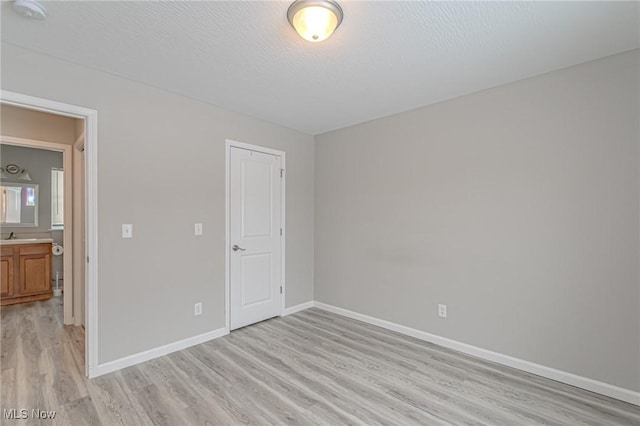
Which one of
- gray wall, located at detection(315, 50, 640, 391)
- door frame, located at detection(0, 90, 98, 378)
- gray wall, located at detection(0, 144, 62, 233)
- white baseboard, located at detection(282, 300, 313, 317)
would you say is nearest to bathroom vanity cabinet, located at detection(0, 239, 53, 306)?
gray wall, located at detection(0, 144, 62, 233)

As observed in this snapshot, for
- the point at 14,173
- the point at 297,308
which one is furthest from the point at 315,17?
the point at 14,173

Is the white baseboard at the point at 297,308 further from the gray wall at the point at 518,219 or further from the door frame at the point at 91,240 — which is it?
the door frame at the point at 91,240

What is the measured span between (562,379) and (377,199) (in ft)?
7.42

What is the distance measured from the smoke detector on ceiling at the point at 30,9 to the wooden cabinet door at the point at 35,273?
4075 mm

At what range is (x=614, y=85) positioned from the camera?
6.91ft

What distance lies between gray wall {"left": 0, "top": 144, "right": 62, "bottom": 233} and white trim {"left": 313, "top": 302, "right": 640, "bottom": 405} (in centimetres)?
545

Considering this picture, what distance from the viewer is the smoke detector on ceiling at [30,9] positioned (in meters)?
1.60

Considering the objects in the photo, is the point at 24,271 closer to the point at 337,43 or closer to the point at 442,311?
the point at 337,43

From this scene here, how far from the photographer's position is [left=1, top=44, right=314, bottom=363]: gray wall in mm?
2348

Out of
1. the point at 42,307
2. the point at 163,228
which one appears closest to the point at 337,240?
the point at 163,228

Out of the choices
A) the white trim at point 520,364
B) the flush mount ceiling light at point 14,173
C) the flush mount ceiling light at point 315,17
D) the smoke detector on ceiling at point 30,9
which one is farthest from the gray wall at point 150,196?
the flush mount ceiling light at point 14,173

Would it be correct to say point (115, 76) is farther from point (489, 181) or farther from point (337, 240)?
point (489, 181)

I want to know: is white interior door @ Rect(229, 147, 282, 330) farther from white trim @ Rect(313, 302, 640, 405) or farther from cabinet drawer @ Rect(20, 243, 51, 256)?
cabinet drawer @ Rect(20, 243, 51, 256)

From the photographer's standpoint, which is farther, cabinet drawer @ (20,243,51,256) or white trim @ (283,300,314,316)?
cabinet drawer @ (20,243,51,256)
